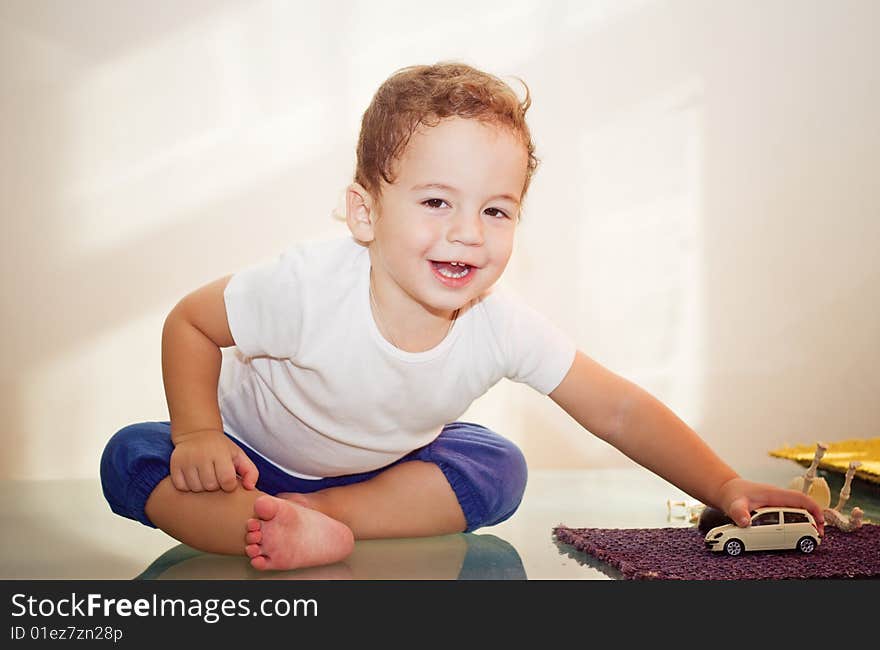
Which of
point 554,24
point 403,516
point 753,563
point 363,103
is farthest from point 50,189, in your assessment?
point 753,563

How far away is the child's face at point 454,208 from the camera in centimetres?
91

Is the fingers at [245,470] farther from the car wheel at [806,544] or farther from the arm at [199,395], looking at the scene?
the car wheel at [806,544]

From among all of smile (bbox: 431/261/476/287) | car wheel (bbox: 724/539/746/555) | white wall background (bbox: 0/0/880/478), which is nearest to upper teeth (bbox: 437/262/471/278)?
smile (bbox: 431/261/476/287)

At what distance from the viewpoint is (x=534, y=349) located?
1048 mm

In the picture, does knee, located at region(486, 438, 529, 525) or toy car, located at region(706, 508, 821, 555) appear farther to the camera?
knee, located at region(486, 438, 529, 525)

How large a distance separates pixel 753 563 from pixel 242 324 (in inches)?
21.5

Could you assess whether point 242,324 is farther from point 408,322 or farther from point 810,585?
point 810,585

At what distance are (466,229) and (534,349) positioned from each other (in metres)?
0.20

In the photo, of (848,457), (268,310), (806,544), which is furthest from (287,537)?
(848,457)

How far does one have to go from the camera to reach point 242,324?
40.0 inches

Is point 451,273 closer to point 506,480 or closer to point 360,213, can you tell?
point 360,213

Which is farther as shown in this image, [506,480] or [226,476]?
[506,480]

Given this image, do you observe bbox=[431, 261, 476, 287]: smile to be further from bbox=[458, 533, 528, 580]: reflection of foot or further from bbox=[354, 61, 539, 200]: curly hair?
bbox=[458, 533, 528, 580]: reflection of foot

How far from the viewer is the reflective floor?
89cm
